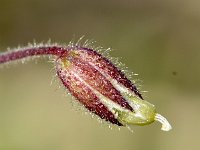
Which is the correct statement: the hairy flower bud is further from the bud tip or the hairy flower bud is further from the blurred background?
the blurred background

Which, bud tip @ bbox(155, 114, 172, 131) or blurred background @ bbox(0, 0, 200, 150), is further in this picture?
blurred background @ bbox(0, 0, 200, 150)

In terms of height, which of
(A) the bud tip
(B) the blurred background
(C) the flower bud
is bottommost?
(A) the bud tip

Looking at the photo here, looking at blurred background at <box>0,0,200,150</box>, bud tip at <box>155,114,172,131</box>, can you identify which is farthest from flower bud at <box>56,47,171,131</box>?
blurred background at <box>0,0,200,150</box>

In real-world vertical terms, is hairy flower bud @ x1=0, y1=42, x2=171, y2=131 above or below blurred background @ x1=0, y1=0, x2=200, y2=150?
below

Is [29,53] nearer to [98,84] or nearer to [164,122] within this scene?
[98,84]

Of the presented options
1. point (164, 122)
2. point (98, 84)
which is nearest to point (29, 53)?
point (98, 84)

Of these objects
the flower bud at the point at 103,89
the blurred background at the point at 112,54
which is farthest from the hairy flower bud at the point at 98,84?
the blurred background at the point at 112,54

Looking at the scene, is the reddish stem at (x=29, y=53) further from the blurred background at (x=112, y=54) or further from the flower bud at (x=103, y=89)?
the blurred background at (x=112, y=54)
